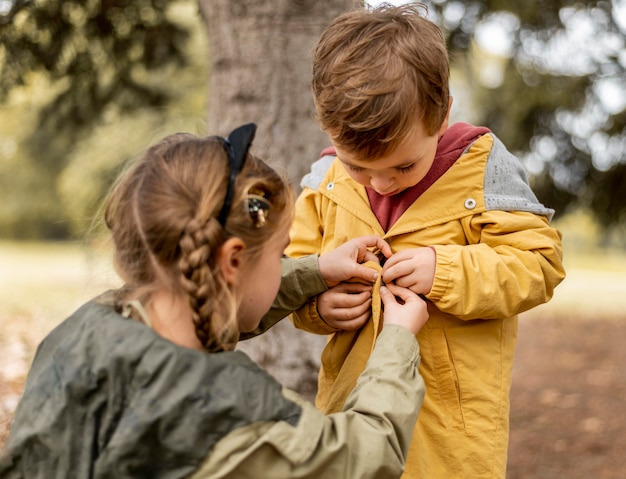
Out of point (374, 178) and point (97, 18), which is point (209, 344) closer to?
point (374, 178)

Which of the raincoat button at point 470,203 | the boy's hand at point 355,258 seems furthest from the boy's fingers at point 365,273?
the raincoat button at point 470,203

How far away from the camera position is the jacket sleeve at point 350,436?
164 cm

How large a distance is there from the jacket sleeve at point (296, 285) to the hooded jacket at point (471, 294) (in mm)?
212

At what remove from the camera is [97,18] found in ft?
18.0

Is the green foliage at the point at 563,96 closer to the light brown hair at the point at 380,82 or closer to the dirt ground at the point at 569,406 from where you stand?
the dirt ground at the point at 569,406

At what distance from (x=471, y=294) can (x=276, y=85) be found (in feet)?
6.65

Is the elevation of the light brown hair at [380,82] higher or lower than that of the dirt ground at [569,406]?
higher

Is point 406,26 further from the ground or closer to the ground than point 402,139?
further from the ground

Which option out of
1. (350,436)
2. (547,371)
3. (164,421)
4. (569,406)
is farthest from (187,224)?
(547,371)

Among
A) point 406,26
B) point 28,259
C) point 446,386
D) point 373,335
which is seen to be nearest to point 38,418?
point 373,335

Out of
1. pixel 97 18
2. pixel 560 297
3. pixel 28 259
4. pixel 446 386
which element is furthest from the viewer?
pixel 28 259

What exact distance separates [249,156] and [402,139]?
423 millimetres

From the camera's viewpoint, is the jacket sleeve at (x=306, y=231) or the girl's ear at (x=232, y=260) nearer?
the girl's ear at (x=232, y=260)

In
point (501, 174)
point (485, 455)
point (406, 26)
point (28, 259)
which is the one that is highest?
point (406, 26)
